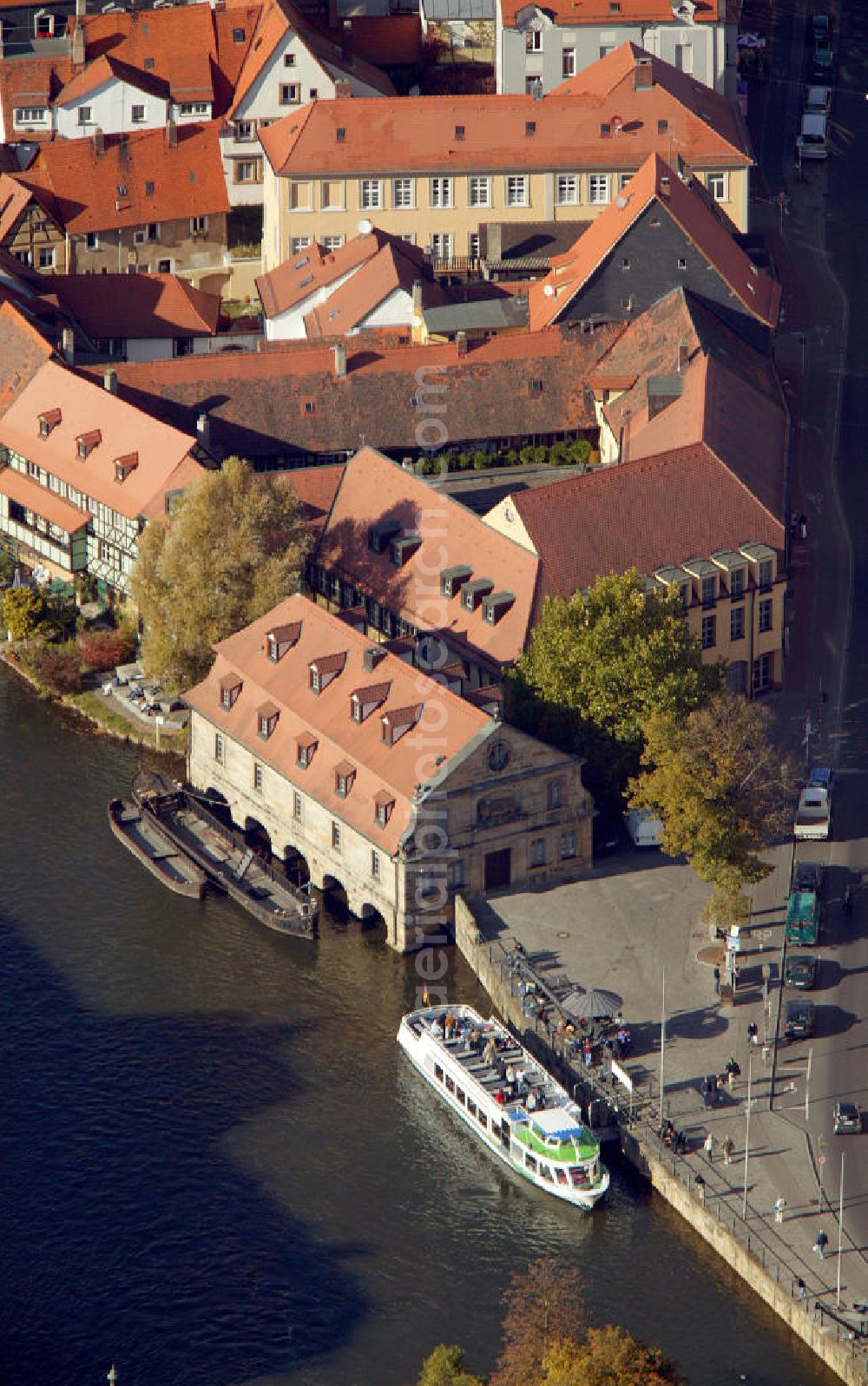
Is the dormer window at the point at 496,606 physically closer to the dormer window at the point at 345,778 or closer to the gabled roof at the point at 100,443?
the dormer window at the point at 345,778

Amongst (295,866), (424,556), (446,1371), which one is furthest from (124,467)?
(446,1371)

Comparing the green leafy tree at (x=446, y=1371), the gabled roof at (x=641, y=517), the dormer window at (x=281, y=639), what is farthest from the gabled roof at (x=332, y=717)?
the green leafy tree at (x=446, y=1371)

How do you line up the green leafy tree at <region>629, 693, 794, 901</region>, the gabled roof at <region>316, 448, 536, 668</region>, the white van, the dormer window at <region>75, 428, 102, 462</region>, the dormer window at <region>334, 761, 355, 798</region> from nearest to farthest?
the green leafy tree at <region>629, 693, 794, 901</region>, the dormer window at <region>334, 761, 355, 798</region>, the white van, the gabled roof at <region>316, 448, 536, 668</region>, the dormer window at <region>75, 428, 102, 462</region>

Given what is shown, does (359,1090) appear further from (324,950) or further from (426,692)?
(426,692)

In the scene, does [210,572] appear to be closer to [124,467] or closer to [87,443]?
[124,467]

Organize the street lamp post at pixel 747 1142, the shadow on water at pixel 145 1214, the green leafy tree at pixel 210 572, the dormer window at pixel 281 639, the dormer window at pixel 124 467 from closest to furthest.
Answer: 1. the shadow on water at pixel 145 1214
2. the street lamp post at pixel 747 1142
3. the dormer window at pixel 281 639
4. the green leafy tree at pixel 210 572
5. the dormer window at pixel 124 467

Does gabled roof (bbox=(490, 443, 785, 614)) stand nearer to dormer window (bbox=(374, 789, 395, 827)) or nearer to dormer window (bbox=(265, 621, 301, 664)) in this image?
dormer window (bbox=(265, 621, 301, 664))

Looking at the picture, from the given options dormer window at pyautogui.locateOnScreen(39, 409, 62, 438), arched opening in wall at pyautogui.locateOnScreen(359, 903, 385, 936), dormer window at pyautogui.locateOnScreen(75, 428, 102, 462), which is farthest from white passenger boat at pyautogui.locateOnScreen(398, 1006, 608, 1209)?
dormer window at pyautogui.locateOnScreen(39, 409, 62, 438)
